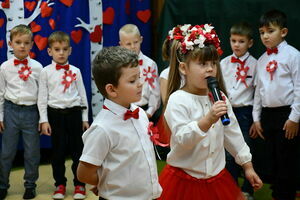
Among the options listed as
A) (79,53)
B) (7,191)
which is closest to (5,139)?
(7,191)

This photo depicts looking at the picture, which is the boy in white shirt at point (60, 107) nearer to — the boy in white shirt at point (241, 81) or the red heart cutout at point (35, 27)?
the red heart cutout at point (35, 27)

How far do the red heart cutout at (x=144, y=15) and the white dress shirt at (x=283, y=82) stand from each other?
2.11m

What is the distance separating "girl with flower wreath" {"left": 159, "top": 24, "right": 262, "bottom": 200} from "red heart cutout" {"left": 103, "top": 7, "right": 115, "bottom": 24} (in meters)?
2.86

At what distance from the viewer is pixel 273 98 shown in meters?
3.73

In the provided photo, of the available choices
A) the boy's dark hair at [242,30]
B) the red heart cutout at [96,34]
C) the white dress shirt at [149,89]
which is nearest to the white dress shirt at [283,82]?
the boy's dark hair at [242,30]

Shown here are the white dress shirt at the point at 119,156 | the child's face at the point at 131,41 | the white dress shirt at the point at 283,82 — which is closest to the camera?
the white dress shirt at the point at 119,156

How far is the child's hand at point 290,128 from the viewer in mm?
3656

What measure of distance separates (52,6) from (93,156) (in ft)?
11.4

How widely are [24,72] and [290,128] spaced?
2.45 m

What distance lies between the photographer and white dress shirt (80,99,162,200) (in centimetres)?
204

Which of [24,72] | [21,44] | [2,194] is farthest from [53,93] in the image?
[2,194]

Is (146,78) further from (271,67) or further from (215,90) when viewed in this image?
(215,90)

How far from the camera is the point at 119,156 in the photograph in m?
2.08

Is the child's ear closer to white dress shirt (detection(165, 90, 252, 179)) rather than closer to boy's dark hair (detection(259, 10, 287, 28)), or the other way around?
white dress shirt (detection(165, 90, 252, 179))
